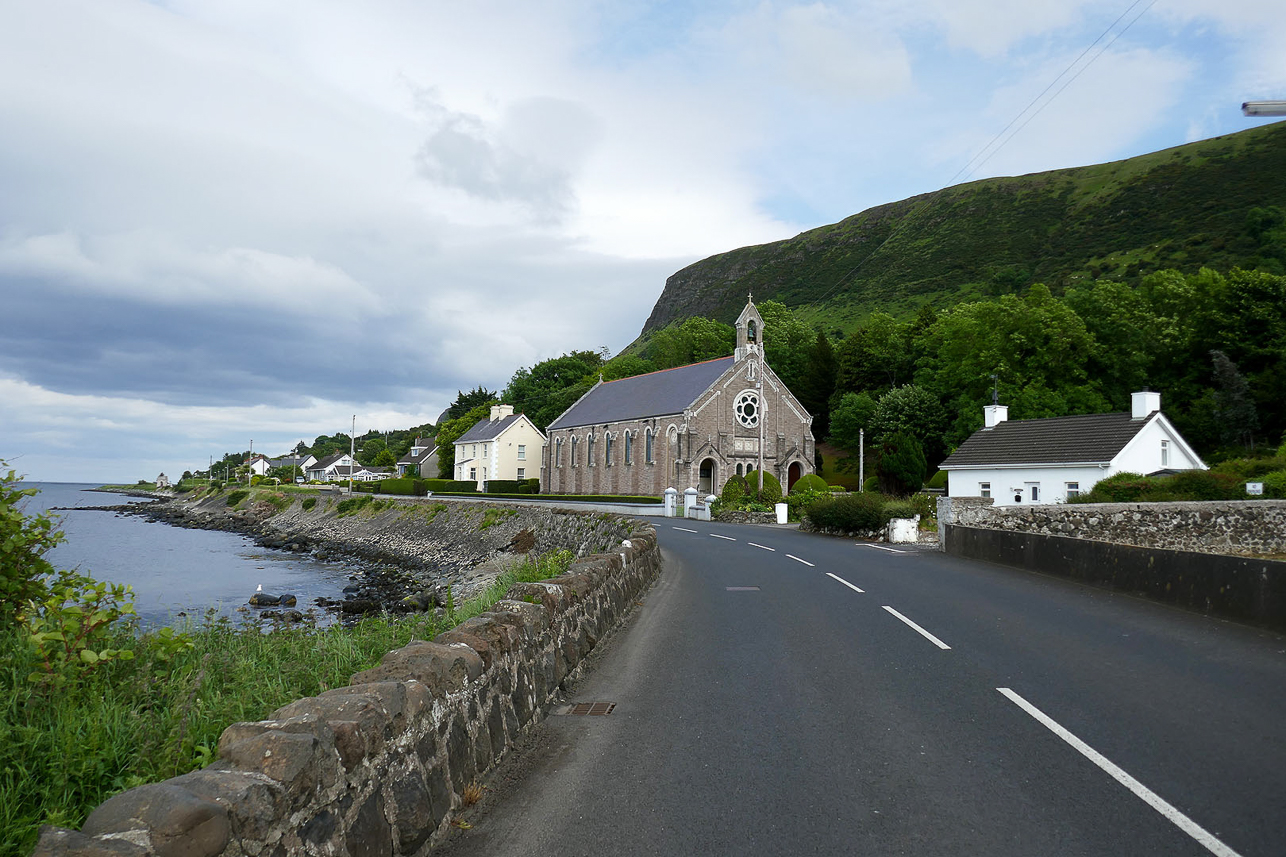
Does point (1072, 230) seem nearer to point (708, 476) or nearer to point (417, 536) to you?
point (708, 476)

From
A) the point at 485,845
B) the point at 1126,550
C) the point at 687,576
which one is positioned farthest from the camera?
the point at 687,576

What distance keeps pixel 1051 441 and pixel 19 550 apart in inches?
1730

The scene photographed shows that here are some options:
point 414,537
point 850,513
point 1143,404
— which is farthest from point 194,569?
point 1143,404

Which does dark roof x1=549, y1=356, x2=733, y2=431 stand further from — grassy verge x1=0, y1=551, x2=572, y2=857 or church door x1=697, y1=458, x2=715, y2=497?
grassy verge x1=0, y1=551, x2=572, y2=857

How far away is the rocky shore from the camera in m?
28.1

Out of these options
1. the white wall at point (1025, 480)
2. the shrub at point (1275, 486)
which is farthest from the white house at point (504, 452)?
the shrub at point (1275, 486)

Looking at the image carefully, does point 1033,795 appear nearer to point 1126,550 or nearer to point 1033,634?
point 1033,634

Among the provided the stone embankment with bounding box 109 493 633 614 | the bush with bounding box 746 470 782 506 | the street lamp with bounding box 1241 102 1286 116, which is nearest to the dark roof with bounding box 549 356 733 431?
the bush with bounding box 746 470 782 506

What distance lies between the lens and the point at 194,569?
37.8 metres

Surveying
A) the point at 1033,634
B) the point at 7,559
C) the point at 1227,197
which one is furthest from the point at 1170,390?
the point at 1227,197

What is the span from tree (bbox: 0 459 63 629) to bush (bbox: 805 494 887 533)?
2813cm

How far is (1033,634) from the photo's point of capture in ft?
34.8

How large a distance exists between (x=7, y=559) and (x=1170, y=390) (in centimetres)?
6946

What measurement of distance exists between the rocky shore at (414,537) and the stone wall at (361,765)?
Answer: 10.2 metres
